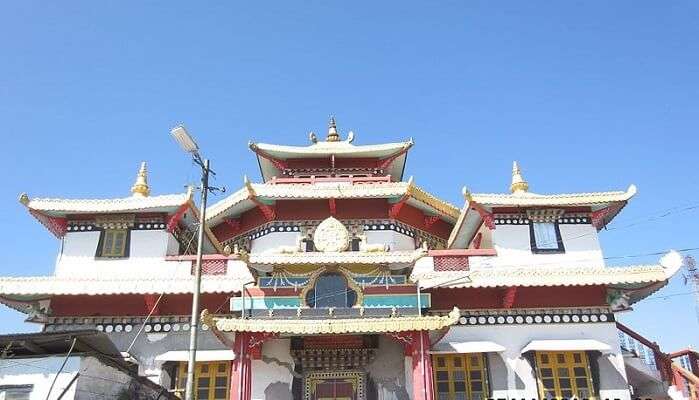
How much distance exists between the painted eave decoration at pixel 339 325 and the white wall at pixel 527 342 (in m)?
2.87

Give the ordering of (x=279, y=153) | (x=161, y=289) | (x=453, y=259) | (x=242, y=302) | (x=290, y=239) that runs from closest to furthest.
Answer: (x=242, y=302)
(x=161, y=289)
(x=453, y=259)
(x=290, y=239)
(x=279, y=153)

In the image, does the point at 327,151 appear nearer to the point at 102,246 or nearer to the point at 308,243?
the point at 308,243

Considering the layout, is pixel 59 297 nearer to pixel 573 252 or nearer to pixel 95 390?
pixel 95 390

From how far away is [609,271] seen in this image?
19000mm

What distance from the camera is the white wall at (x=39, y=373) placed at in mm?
12969

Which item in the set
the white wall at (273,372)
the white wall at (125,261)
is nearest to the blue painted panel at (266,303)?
the white wall at (273,372)

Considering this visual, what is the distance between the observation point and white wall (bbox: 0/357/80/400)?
1297cm

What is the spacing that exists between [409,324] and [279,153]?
1242 cm

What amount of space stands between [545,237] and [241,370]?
11226 mm

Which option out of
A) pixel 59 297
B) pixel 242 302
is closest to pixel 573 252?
pixel 242 302

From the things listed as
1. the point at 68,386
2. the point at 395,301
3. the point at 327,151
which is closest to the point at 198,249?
the point at 68,386

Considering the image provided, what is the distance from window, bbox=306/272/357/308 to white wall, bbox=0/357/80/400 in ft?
21.7

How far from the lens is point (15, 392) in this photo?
1343 cm

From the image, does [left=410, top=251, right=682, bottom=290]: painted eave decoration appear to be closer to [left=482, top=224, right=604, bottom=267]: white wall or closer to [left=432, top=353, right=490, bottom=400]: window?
[left=482, top=224, right=604, bottom=267]: white wall
